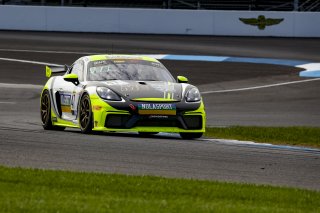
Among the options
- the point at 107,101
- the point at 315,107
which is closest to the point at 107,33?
the point at 315,107

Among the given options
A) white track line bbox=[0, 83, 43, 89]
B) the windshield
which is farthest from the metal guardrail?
the windshield

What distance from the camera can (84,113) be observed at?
15.0m

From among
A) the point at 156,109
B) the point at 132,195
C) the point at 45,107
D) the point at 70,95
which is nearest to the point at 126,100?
the point at 156,109

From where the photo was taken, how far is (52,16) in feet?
119

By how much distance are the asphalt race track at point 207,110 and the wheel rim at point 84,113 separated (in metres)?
0.31

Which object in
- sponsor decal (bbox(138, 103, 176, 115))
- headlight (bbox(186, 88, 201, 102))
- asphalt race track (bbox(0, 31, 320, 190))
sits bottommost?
asphalt race track (bbox(0, 31, 320, 190))

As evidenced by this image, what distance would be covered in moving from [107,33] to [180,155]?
24.0 metres

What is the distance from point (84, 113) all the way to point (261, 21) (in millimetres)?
21900

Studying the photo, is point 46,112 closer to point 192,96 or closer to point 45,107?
point 45,107

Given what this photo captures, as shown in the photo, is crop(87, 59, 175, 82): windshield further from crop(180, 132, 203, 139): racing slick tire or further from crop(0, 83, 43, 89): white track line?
crop(0, 83, 43, 89): white track line

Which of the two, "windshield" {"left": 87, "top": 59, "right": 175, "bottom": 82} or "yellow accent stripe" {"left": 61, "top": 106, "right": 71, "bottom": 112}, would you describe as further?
"yellow accent stripe" {"left": 61, "top": 106, "right": 71, "bottom": 112}

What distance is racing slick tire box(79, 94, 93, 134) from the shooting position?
14.8 meters

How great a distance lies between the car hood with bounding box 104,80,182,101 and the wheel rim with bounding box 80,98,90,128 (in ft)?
1.27

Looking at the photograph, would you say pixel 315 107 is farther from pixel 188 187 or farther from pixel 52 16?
pixel 52 16
